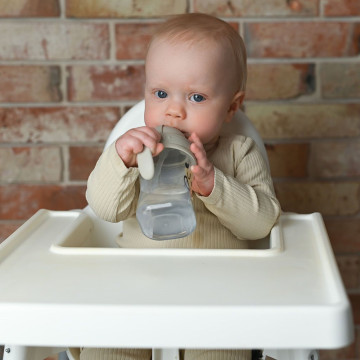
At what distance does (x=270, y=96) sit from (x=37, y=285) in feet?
3.00

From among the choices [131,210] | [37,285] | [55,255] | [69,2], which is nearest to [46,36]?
[69,2]

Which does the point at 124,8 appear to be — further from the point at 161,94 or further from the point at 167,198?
the point at 167,198

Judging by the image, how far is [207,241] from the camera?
44.4 inches

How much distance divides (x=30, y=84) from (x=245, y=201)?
0.75 meters

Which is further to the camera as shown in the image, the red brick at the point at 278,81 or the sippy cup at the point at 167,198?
the red brick at the point at 278,81

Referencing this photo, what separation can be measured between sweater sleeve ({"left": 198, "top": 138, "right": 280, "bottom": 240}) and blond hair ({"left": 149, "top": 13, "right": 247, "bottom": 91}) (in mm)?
157

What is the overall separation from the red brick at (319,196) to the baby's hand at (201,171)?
65 centimetres

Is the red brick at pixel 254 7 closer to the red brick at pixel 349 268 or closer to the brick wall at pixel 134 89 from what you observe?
the brick wall at pixel 134 89

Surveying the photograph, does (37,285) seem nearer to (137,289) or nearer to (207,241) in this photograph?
(137,289)

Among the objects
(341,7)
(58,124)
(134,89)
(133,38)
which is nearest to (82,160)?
(58,124)

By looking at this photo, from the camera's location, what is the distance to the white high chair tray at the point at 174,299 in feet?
2.49

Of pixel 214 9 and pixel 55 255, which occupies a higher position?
pixel 214 9

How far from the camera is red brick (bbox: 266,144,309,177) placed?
1.64 meters

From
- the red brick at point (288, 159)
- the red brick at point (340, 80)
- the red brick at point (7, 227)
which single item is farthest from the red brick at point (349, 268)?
the red brick at point (7, 227)
